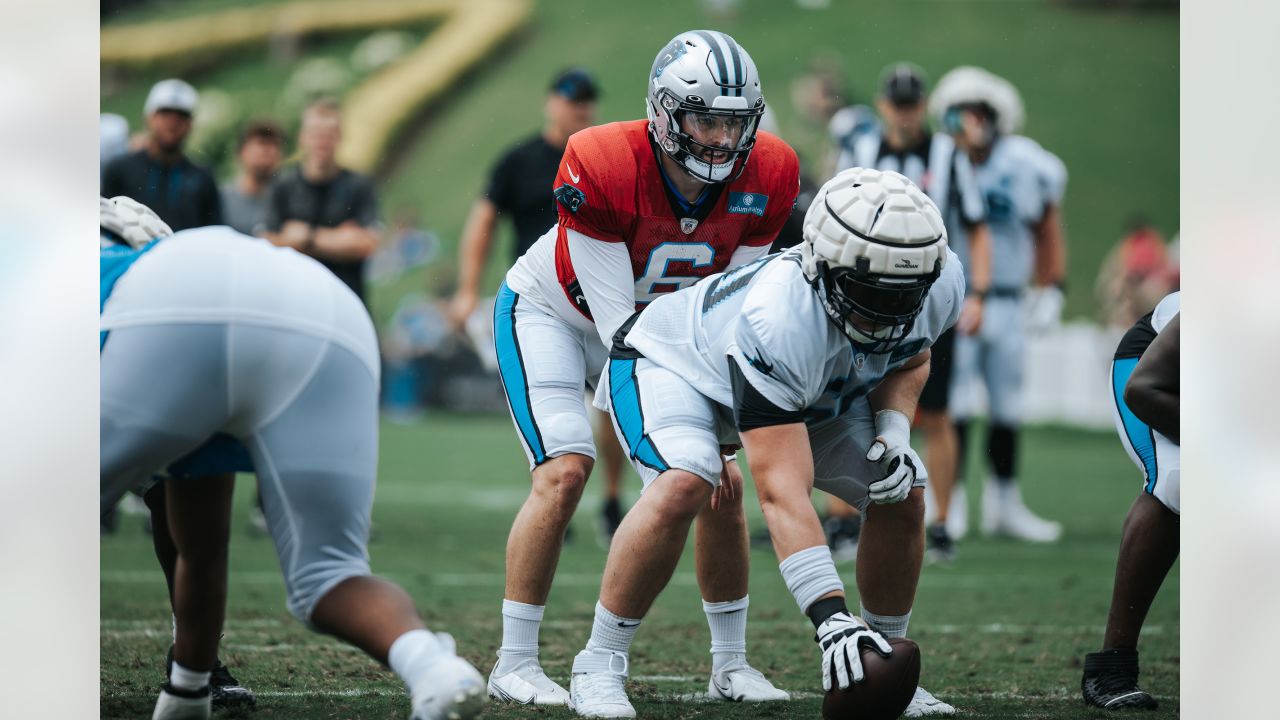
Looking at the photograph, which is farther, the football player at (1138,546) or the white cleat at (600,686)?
the football player at (1138,546)

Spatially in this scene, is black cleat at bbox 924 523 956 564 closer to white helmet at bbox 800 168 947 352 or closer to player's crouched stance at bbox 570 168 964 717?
player's crouched stance at bbox 570 168 964 717

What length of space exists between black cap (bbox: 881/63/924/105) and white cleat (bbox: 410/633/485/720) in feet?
10.5

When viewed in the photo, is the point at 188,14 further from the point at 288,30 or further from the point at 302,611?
the point at 302,611

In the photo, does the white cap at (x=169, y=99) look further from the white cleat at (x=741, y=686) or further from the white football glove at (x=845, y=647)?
the white football glove at (x=845, y=647)

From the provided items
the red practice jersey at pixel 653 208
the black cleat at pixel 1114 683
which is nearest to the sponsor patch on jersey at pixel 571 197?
the red practice jersey at pixel 653 208

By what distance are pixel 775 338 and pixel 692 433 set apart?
28 centimetres

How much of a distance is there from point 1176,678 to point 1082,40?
1356cm

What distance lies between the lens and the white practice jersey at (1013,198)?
5.23 m

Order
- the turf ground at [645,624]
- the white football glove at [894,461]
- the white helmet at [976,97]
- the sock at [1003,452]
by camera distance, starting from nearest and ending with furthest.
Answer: the white football glove at [894,461] → the turf ground at [645,624] → the sock at [1003,452] → the white helmet at [976,97]

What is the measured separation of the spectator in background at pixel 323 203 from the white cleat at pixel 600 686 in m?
2.61

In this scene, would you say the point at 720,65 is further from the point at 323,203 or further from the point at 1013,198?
the point at 1013,198

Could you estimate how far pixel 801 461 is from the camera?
2.31 metres

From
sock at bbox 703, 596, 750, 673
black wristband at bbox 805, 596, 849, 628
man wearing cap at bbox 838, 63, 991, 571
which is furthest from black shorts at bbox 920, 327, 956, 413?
black wristband at bbox 805, 596, 849, 628

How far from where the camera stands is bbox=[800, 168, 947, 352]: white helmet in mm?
2250
